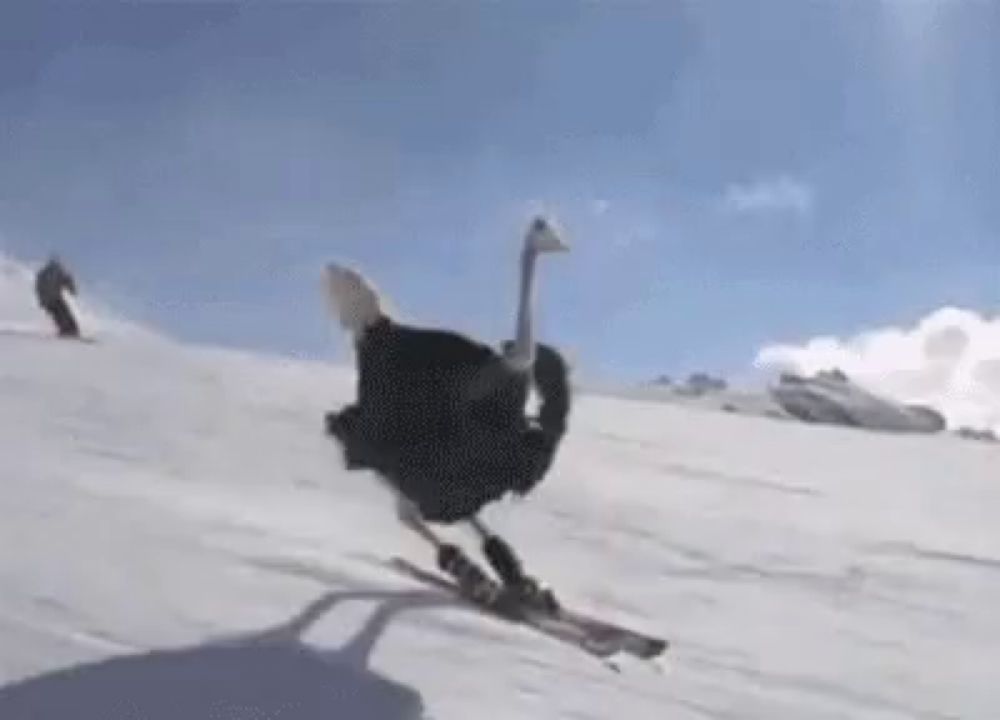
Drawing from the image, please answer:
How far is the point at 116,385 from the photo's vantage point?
12578mm

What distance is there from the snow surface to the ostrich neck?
1.04 meters

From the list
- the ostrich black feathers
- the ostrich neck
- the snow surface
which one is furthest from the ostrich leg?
the ostrich neck

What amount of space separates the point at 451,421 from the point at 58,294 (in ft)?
40.7

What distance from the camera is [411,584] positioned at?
6945mm

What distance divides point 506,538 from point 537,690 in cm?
300

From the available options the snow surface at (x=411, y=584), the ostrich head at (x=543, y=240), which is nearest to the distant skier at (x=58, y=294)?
the snow surface at (x=411, y=584)

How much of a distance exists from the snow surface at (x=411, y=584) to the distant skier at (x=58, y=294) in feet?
16.8

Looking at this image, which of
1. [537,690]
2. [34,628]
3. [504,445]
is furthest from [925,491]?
[34,628]

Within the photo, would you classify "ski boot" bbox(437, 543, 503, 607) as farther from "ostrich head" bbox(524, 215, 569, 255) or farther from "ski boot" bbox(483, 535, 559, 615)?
"ostrich head" bbox(524, 215, 569, 255)

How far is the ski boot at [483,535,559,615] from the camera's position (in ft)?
22.4

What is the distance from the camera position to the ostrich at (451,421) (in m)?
6.72

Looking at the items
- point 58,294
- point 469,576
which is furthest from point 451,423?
point 58,294

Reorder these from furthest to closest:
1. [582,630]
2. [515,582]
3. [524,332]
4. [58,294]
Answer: [58,294]
[524,332]
[515,582]
[582,630]

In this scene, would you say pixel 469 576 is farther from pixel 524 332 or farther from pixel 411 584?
pixel 524 332
